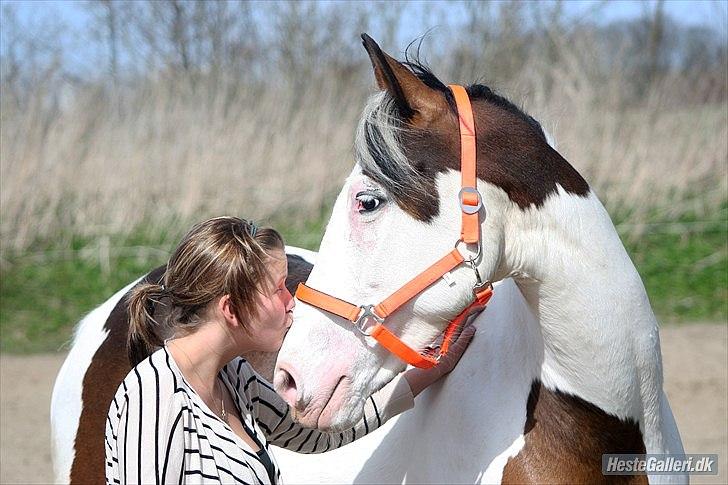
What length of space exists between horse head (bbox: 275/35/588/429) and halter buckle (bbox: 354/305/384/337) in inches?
0.7

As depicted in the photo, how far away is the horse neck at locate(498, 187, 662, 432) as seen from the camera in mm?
1912

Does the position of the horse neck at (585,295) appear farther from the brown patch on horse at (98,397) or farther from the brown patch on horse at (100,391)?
the brown patch on horse at (98,397)

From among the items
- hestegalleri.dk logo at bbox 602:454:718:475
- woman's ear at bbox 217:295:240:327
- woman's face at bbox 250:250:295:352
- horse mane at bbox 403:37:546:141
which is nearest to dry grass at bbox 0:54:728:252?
hestegalleri.dk logo at bbox 602:454:718:475

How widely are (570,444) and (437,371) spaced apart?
0.41 m

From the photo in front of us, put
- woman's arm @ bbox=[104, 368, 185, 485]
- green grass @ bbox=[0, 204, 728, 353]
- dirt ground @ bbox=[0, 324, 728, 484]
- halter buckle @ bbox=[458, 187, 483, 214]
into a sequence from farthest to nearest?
green grass @ bbox=[0, 204, 728, 353] → dirt ground @ bbox=[0, 324, 728, 484] → halter buckle @ bbox=[458, 187, 483, 214] → woman's arm @ bbox=[104, 368, 185, 485]

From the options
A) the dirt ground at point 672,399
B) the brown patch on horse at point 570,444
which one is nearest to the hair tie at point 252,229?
the brown patch on horse at point 570,444

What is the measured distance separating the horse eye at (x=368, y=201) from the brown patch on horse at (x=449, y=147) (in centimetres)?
4

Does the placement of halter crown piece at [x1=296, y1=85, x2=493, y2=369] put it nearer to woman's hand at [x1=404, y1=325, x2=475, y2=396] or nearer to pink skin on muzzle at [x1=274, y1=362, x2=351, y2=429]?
pink skin on muzzle at [x1=274, y1=362, x2=351, y2=429]

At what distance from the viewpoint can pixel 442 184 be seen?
1.85 meters

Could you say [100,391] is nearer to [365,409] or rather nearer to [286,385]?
[365,409]

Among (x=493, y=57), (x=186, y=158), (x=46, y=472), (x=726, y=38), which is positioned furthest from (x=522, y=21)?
(x=46, y=472)

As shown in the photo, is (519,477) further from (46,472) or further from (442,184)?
(46,472)

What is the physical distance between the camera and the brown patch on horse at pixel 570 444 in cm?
200

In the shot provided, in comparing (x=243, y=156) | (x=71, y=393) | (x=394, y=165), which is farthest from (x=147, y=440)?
(x=243, y=156)
